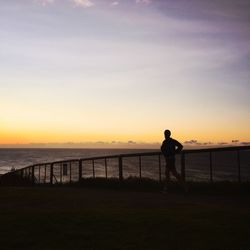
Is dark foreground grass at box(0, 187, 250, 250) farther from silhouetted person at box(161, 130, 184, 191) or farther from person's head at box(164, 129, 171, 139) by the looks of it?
person's head at box(164, 129, 171, 139)

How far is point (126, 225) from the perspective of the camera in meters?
6.70

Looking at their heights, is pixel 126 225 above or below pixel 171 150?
below

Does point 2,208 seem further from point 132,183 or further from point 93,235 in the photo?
point 132,183

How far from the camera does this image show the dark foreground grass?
5.58 m

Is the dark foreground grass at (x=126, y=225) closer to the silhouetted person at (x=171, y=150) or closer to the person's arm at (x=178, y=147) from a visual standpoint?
the silhouetted person at (x=171, y=150)

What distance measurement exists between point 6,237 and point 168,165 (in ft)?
24.1

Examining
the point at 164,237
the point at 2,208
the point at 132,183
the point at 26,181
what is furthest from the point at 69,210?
the point at 26,181

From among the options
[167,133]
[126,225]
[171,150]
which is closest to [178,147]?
[171,150]

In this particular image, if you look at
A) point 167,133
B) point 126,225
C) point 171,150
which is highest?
point 167,133

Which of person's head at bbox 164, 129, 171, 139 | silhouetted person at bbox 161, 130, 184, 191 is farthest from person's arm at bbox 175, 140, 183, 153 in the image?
person's head at bbox 164, 129, 171, 139

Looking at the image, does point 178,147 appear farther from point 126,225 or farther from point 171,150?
point 126,225

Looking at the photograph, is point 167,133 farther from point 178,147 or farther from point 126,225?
point 126,225

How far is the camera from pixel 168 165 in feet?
41.5

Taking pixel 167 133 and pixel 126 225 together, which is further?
pixel 167 133
